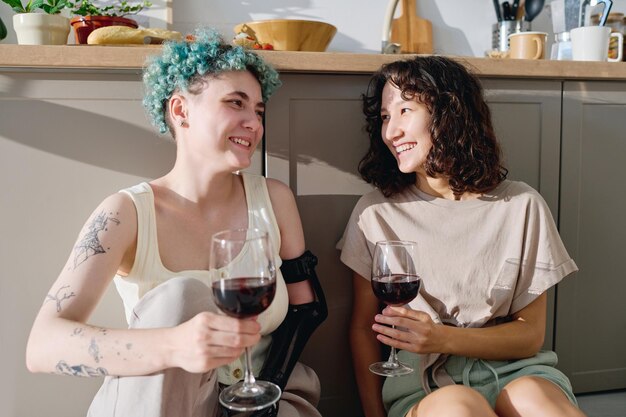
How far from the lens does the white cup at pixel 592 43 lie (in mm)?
1796

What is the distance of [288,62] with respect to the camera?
1529mm

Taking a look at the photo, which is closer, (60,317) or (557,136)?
(60,317)

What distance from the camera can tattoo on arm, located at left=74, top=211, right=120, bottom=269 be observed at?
115cm

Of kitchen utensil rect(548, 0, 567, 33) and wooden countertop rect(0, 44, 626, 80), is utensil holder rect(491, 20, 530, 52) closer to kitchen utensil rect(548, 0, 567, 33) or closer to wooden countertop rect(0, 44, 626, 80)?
kitchen utensil rect(548, 0, 567, 33)

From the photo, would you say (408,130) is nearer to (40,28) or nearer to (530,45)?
(530,45)

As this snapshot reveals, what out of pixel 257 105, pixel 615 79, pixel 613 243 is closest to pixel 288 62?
pixel 257 105

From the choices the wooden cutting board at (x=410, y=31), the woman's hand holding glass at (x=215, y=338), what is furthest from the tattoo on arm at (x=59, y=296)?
the wooden cutting board at (x=410, y=31)

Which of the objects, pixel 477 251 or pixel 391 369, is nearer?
pixel 391 369

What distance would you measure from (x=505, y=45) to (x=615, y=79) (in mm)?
566

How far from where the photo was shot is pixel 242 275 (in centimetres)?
89

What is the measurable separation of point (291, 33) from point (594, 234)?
1.11 metres

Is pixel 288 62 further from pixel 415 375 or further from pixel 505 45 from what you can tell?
pixel 505 45

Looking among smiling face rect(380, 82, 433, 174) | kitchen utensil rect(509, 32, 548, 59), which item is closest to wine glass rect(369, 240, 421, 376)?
smiling face rect(380, 82, 433, 174)

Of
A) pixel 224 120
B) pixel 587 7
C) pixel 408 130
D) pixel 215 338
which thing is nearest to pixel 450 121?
pixel 408 130
